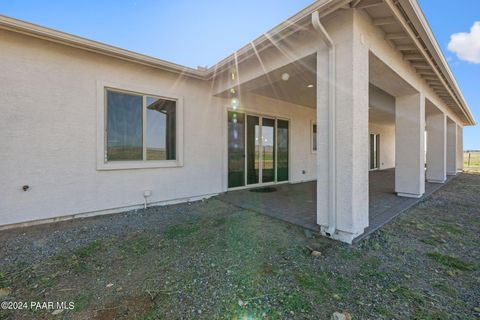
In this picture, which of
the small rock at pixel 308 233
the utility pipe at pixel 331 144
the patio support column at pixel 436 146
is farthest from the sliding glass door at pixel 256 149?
the patio support column at pixel 436 146

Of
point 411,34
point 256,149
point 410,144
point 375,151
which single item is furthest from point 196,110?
point 375,151

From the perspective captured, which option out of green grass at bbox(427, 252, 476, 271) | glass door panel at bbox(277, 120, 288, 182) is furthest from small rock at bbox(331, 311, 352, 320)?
glass door panel at bbox(277, 120, 288, 182)

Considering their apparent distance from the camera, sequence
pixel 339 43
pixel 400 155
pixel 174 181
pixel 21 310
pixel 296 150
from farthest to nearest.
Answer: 1. pixel 296 150
2. pixel 400 155
3. pixel 174 181
4. pixel 339 43
5. pixel 21 310

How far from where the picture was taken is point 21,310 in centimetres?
161

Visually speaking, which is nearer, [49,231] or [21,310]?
[21,310]

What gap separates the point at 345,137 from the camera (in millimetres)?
2637

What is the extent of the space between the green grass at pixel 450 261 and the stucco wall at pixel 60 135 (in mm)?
4523

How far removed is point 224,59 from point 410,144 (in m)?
5.04

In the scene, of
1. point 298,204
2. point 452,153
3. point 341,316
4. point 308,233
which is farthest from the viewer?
point 452,153

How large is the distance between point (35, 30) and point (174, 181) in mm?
3422

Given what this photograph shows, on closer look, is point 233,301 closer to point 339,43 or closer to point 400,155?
point 339,43

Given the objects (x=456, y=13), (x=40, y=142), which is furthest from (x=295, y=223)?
(x=456, y=13)

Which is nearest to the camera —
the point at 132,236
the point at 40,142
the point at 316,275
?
the point at 316,275

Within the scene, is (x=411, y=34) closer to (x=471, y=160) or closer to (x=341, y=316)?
(x=341, y=316)
